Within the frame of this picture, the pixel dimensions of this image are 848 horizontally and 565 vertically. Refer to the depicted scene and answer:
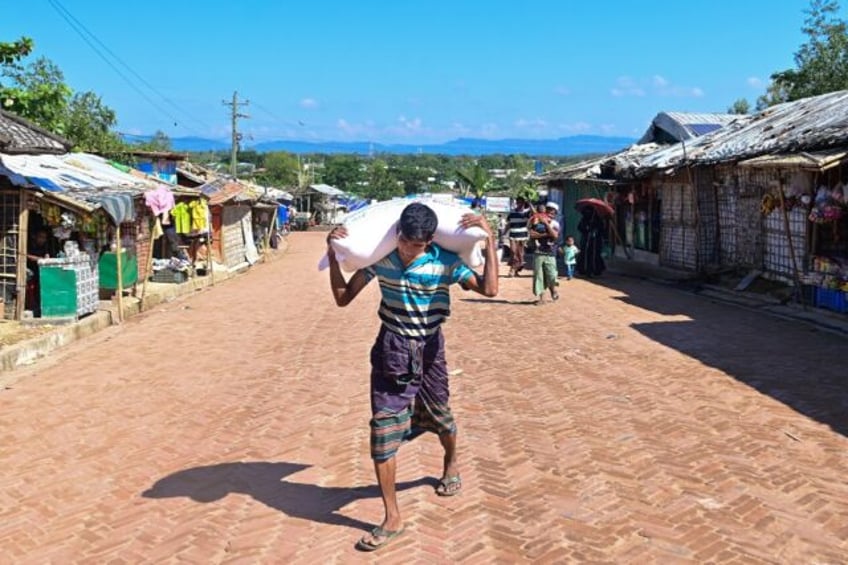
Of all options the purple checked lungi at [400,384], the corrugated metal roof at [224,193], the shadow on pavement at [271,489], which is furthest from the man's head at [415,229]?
the corrugated metal roof at [224,193]

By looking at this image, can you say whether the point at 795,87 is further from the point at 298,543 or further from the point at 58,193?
the point at 298,543

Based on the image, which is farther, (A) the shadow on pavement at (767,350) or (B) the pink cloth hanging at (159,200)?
(B) the pink cloth hanging at (159,200)

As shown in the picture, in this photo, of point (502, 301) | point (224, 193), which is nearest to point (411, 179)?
point (224, 193)

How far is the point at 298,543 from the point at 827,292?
10.3 metres

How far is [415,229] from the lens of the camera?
436 cm

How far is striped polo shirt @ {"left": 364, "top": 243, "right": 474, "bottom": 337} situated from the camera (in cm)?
451

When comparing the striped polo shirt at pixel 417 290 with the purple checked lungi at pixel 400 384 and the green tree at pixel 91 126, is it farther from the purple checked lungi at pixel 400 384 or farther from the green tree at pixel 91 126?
the green tree at pixel 91 126

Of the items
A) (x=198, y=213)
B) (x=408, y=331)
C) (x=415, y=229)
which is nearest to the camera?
(x=415, y=229)

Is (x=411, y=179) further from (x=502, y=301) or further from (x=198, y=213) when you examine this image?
(x=502, y=301)

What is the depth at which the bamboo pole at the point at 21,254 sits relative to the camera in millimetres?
11969

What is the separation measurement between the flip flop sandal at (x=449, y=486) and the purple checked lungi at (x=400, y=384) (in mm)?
594

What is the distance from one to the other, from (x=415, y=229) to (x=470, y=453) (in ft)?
7.63

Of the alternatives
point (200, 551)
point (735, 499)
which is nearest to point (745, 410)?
point (735, 499)

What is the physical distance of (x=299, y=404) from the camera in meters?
7.66
